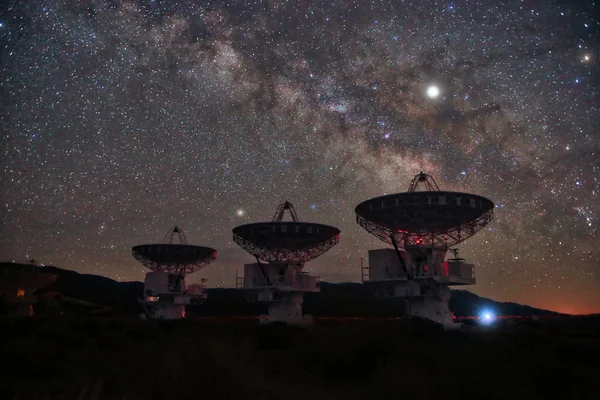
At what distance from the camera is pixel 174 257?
54.3m

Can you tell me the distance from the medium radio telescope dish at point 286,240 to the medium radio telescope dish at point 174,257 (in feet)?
40.2

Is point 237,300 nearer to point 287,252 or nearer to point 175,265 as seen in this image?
point 175,265

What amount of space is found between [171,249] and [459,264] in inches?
1219

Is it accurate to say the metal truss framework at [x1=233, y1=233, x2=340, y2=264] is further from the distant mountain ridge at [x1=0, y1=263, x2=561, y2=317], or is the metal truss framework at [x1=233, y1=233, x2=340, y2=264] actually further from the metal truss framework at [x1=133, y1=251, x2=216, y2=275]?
the distant mountain ridge at [x1=0, y1=263, x2=561, y2=317]

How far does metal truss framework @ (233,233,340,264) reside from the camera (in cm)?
4412

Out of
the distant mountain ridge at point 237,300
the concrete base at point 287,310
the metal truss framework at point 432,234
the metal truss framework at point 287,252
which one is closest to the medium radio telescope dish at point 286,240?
the metal truss framework at point 287,252

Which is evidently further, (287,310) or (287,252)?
Result: (287,310)

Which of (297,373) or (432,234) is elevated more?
(432,234)

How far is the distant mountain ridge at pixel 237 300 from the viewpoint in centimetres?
13175

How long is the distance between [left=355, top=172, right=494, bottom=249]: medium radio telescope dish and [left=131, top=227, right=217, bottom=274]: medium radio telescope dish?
24.5 meters

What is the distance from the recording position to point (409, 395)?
10.3 meters

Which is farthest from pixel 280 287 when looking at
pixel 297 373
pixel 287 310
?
pixel 297 373

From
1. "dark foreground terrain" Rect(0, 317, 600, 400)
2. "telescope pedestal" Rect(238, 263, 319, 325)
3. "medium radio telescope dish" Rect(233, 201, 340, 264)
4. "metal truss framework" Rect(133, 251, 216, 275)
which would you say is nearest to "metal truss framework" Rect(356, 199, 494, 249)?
"medium radio telescope dish" Rect(233, 201, 340, 264)

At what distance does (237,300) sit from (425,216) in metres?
116
